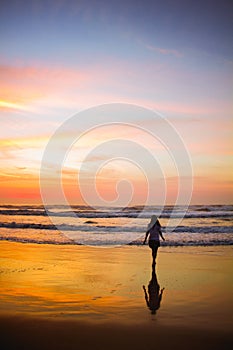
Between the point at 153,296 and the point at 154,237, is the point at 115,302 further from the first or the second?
the point at 154,237

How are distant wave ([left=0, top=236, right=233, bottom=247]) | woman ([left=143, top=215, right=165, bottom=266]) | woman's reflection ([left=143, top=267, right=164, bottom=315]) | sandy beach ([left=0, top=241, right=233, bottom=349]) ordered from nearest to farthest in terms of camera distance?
sandy beach ([left=0, top=241, right=233, bottom=349]) < woman's reflection ([left=143, top=267, right=164, bottom=315]) < woman ([left=143, top=215, right=165, bottom=266]) < distant wave ([left=0, top=236, right=233, bottom=247])

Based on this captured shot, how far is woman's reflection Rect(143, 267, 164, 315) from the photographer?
9039 mm

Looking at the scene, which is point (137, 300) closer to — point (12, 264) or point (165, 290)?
point (165, 290)

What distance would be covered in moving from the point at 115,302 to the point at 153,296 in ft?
3.56

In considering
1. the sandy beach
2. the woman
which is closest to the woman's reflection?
the sandy beach

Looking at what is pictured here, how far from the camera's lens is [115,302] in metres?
9.34

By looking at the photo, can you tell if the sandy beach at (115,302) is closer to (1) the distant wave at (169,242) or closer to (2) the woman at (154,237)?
(2) the woman at (154,237)

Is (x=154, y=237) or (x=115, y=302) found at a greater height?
(x=154, y=237)

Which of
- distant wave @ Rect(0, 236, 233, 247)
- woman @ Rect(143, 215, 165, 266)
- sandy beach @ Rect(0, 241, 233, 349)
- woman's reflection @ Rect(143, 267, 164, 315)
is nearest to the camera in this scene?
sandy beach @ Rect(0, 241, 233, 349)

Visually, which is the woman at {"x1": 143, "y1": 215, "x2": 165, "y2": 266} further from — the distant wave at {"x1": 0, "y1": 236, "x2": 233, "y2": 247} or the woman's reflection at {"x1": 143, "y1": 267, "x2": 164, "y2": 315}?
the distant wave at {"x1": 0, "y1": 236, "x2": 233, "y2": 247}

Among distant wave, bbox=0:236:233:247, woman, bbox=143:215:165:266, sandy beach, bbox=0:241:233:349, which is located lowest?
sandy beach, bbox=0:241:233:349

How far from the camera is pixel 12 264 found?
14.9 meters

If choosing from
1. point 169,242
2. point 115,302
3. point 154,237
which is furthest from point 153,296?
point 169,242

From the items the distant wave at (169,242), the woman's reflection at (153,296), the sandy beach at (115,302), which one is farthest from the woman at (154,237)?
the distant wave at (169,242)
